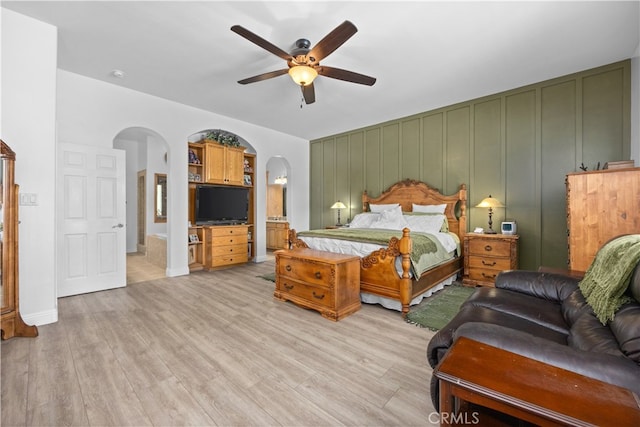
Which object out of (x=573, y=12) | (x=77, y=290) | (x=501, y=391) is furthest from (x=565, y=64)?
(x=77, y=290)

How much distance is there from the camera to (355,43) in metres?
2.92

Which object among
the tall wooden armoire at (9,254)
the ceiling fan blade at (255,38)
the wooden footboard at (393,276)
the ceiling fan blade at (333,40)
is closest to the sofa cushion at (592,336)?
the wooden footboard at (393,276)

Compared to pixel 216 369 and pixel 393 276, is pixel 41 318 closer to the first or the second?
pixel 216 369

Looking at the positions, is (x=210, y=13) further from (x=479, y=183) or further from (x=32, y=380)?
(x=479, y=183)

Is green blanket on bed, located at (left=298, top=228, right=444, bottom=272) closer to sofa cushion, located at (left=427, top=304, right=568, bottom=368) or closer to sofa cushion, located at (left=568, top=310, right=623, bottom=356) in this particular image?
sofa cushion, located at (left=427, top=304, right=568, bottom=368)

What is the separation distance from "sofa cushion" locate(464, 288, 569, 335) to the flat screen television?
4.56 metres

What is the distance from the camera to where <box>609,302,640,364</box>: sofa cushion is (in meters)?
0.91

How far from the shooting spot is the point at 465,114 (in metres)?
4.51

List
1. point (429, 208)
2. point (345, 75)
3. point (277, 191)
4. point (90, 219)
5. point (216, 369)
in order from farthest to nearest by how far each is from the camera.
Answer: point (277, 191), point (429, 208), point (90, 219), point (345, 75), point (216, 369)

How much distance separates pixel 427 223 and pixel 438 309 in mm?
1597

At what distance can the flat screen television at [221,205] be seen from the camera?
199 inches

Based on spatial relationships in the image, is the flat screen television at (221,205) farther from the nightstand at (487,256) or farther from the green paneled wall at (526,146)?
the nightstand at (487,256)

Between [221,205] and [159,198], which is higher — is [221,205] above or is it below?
below

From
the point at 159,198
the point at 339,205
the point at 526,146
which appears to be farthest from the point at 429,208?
the point at 159,198
